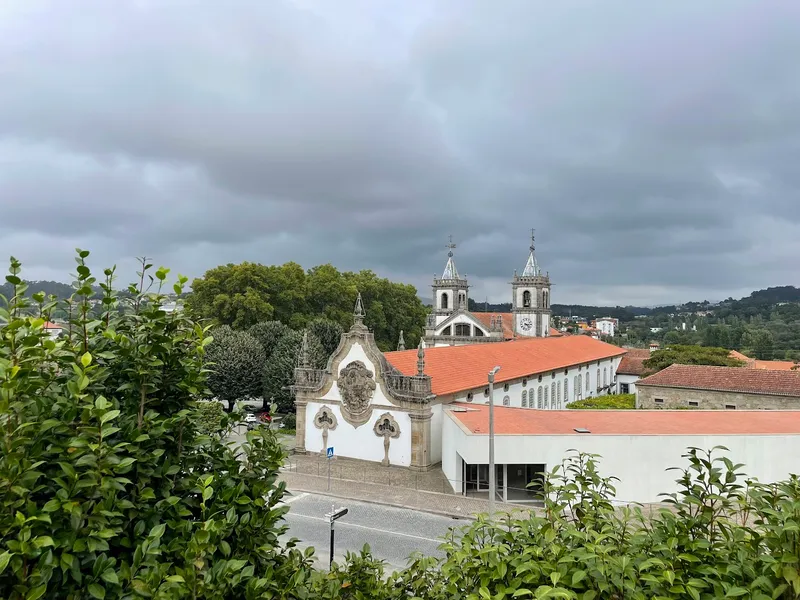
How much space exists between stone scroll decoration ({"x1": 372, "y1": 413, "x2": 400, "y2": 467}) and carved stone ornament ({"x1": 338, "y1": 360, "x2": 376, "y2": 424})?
95cm

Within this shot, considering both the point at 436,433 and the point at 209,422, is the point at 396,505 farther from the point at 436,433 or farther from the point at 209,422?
the point at 209,422

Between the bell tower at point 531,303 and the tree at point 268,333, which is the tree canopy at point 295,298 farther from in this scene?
the bell tower at point 531,303

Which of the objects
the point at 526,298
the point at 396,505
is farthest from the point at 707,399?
the point at 526,298

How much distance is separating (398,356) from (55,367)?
30933 millimetres

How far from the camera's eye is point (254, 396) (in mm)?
43281

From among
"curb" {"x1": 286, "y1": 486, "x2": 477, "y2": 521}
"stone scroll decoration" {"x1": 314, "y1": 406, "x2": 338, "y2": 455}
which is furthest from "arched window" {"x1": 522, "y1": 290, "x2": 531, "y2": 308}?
"curb" {"x1": 286, "y1": 486, "x2": 477, "y2": 521}

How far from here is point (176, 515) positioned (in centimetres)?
466

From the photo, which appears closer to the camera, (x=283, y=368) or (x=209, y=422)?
(x=209, y=422)

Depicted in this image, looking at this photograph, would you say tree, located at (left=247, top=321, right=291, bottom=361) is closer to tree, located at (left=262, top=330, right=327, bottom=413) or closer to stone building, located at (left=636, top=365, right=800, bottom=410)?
tree, located at (left=262, top=330, right=327, bottom=413)

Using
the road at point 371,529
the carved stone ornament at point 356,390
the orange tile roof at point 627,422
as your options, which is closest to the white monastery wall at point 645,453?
the orange tile roof at point 627,422

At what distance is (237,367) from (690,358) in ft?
135

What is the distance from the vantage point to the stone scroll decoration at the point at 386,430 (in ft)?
97.9

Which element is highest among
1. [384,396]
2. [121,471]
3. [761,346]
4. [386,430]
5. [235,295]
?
[235,295]

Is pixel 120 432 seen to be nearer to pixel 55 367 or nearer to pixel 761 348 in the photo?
pixel 55 367
